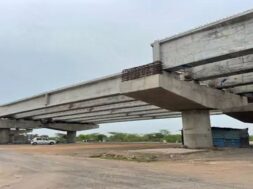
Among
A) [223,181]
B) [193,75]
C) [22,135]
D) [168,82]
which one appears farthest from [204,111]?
[22,135]

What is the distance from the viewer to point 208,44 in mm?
24609

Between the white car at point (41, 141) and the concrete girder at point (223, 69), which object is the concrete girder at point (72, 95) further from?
the concrete girder at point (223, 69)

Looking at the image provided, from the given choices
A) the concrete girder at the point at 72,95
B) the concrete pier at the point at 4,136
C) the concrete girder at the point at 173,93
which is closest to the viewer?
the concrete girder at the point at 173,93

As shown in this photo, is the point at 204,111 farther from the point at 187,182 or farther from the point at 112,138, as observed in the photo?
the point at 112,138

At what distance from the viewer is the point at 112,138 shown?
113938 millimetres

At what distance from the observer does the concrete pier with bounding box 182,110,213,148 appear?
29625mm

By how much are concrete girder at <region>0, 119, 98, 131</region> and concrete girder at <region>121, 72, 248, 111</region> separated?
161 feet

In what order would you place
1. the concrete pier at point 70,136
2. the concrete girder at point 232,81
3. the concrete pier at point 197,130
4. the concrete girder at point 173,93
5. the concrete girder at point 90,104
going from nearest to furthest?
the concrete girder at point 173,93 → the concrete girder at point 232,81 → the concrete pier at point 197,130 → the concrete girder at point 90,104 → the concrete pier at point 70,136

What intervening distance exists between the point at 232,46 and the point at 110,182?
14227 millimetres

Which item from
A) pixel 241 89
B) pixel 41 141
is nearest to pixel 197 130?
pixel 241 89

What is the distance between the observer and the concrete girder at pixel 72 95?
125 ft

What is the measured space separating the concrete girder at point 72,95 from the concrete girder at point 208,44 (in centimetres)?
960

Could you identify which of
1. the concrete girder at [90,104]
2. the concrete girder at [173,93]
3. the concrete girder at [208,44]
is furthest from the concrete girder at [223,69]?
the concrete girder at [90,104]

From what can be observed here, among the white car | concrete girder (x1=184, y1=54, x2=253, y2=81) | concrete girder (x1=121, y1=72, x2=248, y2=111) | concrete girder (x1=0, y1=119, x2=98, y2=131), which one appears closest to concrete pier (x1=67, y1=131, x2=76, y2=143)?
concrete girder (x1=0, y1=119, x2=98, y2=131)
